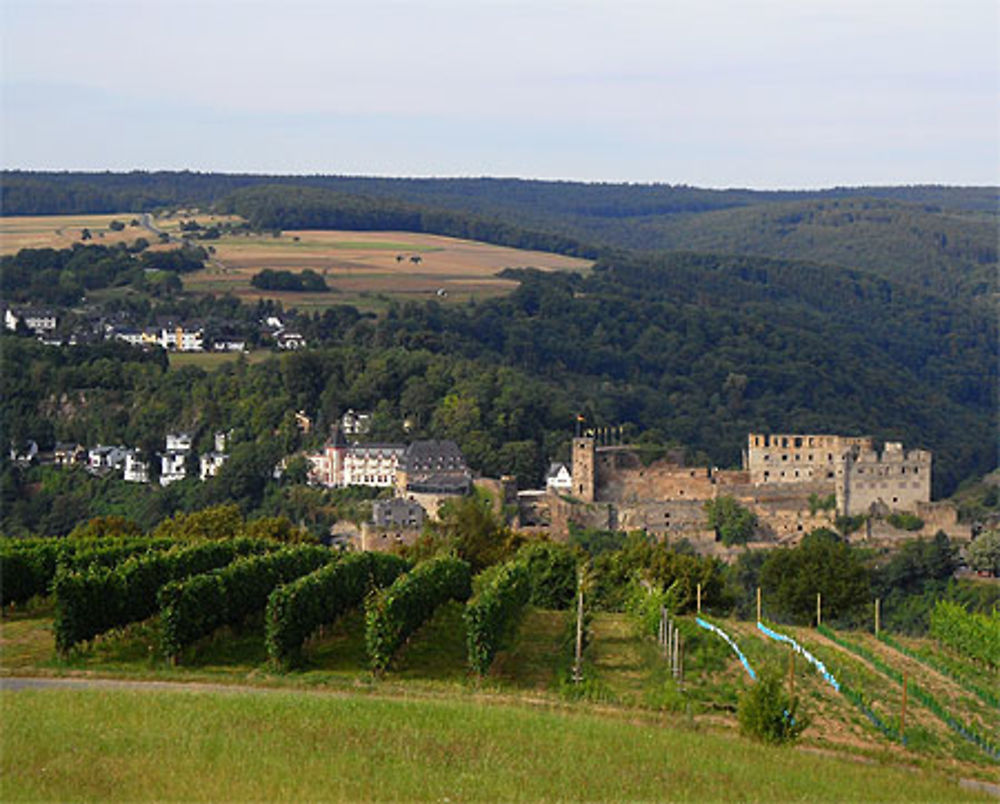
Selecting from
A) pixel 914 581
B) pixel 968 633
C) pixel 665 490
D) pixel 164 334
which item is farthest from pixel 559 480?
pixel 164 334

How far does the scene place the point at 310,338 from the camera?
121m

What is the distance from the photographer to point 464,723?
27031mm

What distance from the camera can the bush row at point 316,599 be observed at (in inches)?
1308

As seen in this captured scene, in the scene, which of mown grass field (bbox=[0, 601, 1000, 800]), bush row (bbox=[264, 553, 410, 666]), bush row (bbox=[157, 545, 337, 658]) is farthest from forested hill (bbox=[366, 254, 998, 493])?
mown grass field (bbox=[0, 601, 1000, 800])

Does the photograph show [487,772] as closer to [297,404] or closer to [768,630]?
[768,630]

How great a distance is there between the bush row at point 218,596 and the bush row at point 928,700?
1176cm

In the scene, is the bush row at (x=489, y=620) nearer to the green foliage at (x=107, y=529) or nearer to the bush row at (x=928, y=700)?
the bush row at (x=928, y=700)

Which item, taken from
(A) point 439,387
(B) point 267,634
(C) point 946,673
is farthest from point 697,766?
(A) point 439,387

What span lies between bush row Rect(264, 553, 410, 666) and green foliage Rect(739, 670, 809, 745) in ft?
31.7

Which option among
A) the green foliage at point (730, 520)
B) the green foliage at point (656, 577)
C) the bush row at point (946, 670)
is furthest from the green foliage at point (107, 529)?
the green foliage at point (730, 520)

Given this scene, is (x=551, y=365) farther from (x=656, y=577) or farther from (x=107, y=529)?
(x=656, y=577)

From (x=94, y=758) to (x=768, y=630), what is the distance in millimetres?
19234

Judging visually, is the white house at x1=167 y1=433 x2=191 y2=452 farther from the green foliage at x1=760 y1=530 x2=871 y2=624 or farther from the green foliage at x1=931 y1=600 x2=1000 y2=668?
the green foliage at x1=931 y1=600 x2=1000 y2=668

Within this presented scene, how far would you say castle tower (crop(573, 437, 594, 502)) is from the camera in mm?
83438
